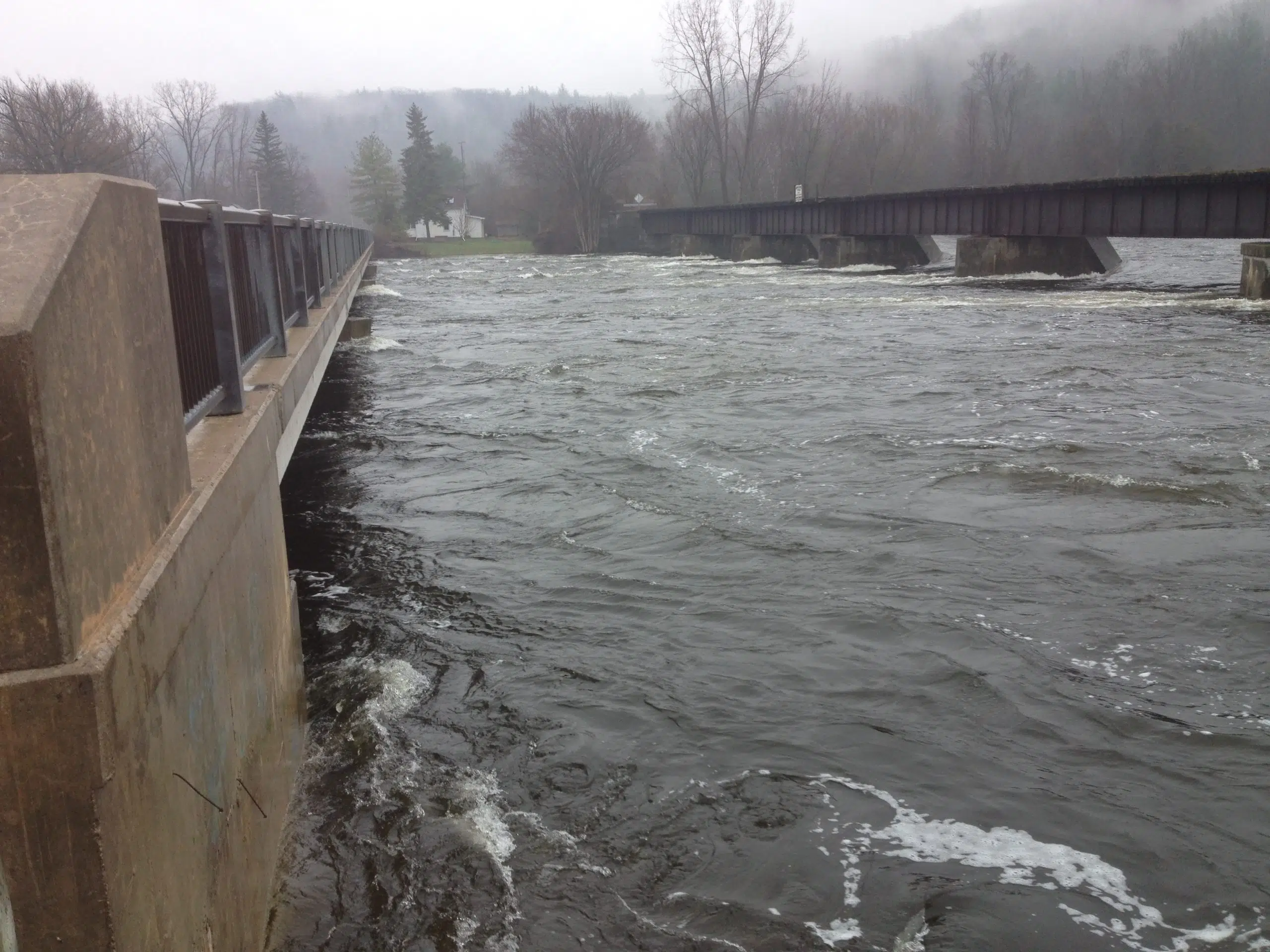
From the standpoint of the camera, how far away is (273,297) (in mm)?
8602

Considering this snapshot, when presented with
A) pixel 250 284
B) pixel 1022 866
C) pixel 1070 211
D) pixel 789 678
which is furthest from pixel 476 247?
pixel 1022 866

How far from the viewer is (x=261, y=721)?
4.22 meters

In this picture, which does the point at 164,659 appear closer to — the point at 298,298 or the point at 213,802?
the point at 213,802

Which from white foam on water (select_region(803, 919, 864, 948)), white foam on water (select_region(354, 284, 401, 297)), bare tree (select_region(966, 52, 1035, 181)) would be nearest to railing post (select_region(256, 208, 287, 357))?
white foam on water (select_region(803, 919, 864, 948))

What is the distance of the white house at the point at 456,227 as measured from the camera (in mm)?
141875

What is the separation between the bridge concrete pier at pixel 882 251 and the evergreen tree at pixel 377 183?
80576 mm

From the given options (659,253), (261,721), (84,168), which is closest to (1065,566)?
(261,721)

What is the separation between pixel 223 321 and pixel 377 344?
17922mm

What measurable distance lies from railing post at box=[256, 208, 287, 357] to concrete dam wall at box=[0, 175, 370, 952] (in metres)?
4.58

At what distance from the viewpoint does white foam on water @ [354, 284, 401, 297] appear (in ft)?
132

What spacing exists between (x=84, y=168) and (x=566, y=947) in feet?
238

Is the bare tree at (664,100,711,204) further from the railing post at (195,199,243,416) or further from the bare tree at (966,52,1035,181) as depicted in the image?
the railing post at (195,199,243,416)

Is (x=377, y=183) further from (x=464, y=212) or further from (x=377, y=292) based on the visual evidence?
(x=377, y=292)

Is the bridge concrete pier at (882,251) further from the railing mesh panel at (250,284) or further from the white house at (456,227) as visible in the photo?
the white house at (456,227)
